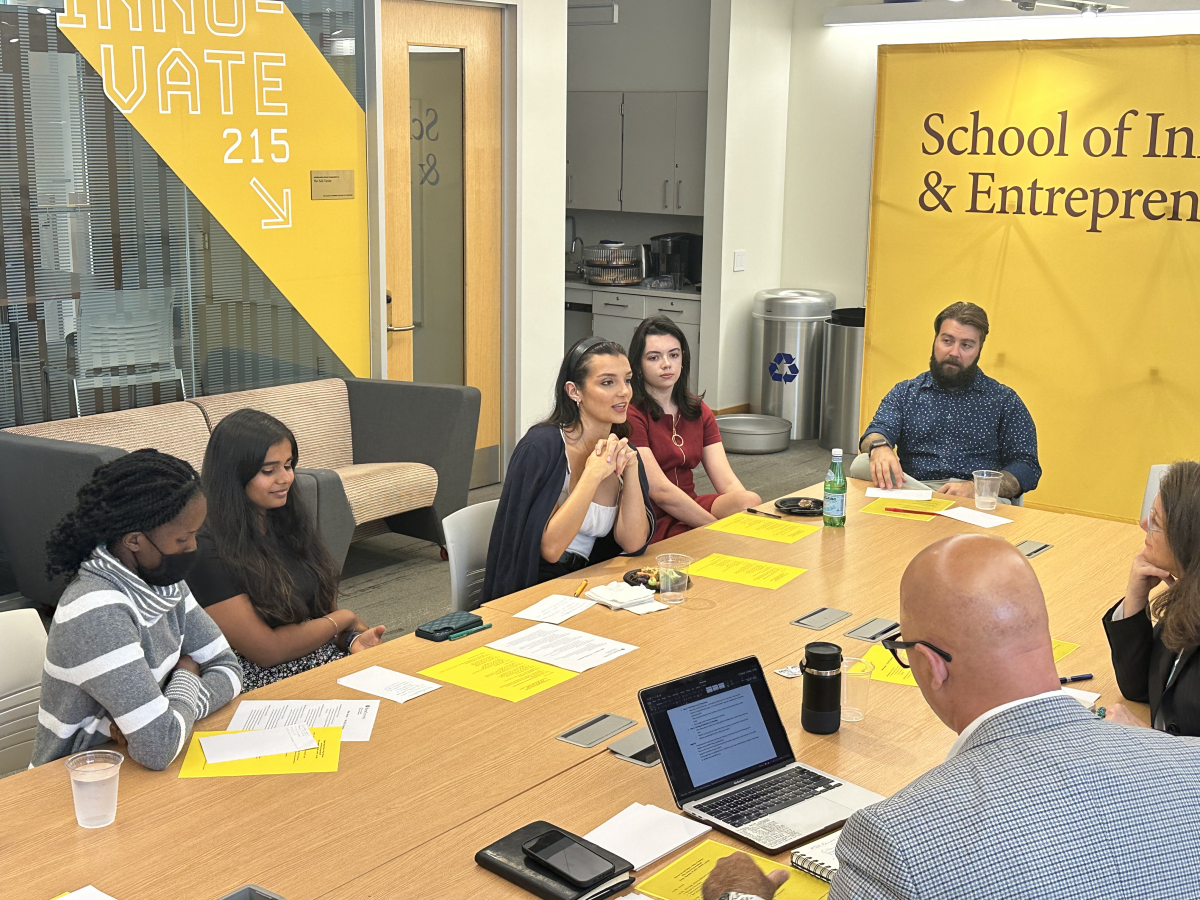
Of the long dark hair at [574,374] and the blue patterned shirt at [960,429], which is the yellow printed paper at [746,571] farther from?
the blue patterned shirt at [960,429]

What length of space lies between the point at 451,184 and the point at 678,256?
2948 mm

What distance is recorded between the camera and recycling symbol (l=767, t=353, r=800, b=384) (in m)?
8.57

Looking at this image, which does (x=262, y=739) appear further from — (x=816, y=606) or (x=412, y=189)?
(x=412, y=189)

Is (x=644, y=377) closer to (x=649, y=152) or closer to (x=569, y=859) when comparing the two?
(x=569, y=859)

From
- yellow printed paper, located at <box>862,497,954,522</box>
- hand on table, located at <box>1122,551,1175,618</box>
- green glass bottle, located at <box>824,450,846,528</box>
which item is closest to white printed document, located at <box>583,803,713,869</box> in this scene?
hand on table, located at <box>1122,551,1175,618</box>

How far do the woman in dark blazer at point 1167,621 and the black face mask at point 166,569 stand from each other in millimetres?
1857

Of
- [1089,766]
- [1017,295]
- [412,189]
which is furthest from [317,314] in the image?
[1089,766]

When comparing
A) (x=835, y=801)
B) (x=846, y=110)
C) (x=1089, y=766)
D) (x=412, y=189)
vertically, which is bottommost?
(x=835, y=801)

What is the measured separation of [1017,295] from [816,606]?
Result: 364cm

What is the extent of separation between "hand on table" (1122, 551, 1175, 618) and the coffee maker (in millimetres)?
6724

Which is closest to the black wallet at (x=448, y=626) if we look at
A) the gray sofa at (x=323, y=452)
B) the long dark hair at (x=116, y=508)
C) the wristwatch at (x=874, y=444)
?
the long dark hair at (x=116, y=508)

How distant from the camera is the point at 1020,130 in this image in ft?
20.2

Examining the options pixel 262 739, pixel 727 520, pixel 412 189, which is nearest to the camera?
pixel 262 739

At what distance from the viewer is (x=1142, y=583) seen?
8.82ft
